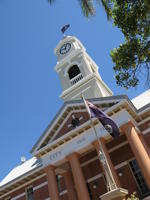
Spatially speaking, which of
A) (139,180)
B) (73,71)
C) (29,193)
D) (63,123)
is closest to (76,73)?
(73,71)

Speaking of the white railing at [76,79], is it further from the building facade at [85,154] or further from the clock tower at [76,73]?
the building facade at [85,154]

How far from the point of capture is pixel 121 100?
54.2ft

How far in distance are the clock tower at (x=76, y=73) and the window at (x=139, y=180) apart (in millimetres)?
10849

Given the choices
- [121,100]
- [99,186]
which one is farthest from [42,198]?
Answer: [121,100]

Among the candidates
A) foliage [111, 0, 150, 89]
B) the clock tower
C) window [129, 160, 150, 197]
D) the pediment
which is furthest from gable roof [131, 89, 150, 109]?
foliage [111, 0, 150, 89]

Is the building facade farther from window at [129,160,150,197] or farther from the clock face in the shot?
the clock face

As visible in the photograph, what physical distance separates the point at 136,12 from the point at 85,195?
39.1 feet

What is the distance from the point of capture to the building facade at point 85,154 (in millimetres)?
15914

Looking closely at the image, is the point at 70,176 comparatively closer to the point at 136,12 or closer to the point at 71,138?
the point at 71,138

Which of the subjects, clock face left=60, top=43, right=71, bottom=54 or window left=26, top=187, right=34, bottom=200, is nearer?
window left=26, top=187, right=34, bottom=200

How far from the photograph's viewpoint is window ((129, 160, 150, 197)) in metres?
16.2

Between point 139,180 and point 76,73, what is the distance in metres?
19.7

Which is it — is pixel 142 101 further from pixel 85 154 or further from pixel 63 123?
pixel 63 123

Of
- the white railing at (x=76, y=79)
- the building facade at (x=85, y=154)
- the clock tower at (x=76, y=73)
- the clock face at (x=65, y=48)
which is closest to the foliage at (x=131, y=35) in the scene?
the building facade at (x=85, y=154)
